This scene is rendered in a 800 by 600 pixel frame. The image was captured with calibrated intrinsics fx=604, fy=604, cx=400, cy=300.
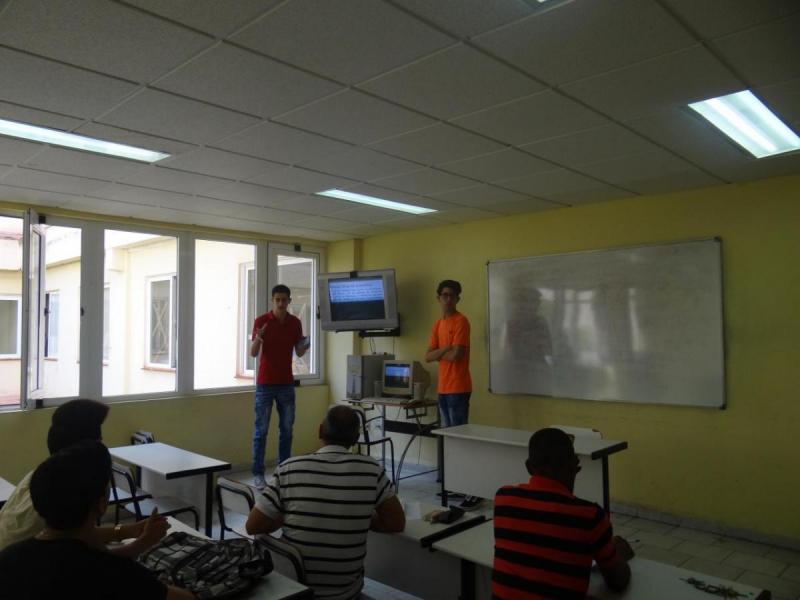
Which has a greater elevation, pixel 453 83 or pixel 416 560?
pixel 453 83

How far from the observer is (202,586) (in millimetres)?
1728

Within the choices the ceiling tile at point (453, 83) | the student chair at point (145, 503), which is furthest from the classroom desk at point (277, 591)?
the ceiling tile at point (453, 83)

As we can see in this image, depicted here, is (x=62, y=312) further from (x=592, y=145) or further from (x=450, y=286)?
(x=592, y=145)

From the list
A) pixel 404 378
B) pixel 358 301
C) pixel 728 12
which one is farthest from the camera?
pixel 358 301

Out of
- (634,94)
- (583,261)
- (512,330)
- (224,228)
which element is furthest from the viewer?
A: (224,228)

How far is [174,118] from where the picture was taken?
3.03 m

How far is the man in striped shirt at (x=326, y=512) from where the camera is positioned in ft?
6.93

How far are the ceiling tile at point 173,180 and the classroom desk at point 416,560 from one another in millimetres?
2680

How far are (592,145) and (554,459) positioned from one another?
2.28 metres

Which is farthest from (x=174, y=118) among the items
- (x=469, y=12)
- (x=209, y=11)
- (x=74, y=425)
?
(x=469, y=12)

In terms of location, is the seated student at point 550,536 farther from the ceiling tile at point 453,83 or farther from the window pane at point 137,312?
the window pane at point 137,312

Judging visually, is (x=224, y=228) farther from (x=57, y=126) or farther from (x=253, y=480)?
(x=57, y=126)

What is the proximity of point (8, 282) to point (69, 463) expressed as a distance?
6202 mm

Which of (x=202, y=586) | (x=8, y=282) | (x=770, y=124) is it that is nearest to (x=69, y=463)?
(x=202, y=586)
